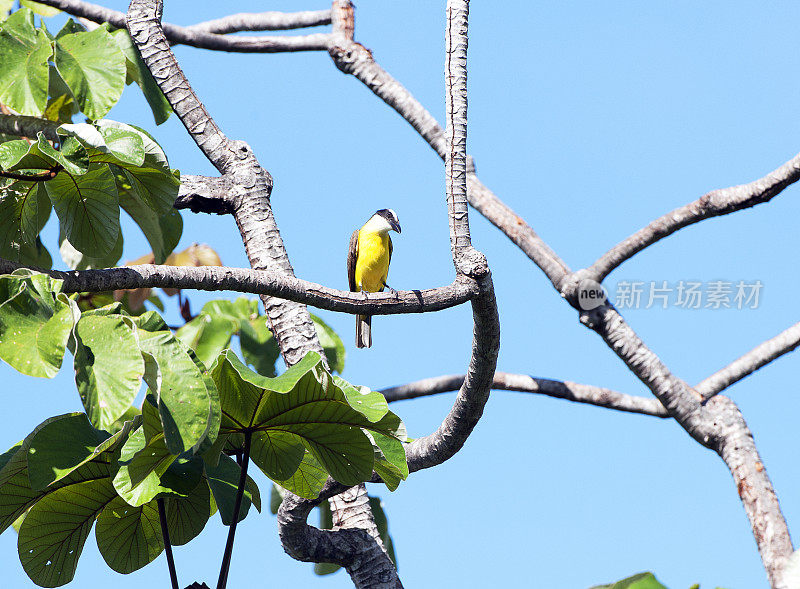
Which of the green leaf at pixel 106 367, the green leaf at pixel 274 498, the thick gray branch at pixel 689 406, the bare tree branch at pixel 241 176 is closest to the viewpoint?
the green leaf at pixel 106 367

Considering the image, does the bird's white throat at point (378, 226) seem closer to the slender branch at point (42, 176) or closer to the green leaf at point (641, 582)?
the slender branch at point (42, 176)

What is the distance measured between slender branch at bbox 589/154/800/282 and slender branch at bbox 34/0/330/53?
2503mm

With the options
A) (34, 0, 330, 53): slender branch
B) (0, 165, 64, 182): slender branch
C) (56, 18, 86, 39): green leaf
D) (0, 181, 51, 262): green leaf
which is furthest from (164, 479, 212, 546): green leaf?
(34, 0, 330, 53): slender branch

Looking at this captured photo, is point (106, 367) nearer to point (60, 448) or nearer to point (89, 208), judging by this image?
point (60, 448)

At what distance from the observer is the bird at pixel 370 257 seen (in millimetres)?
6722

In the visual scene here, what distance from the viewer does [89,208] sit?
9.45ft

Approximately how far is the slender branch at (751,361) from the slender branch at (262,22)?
3.69 m

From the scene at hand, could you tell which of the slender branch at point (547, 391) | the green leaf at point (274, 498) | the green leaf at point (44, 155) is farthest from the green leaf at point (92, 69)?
the green leaf at point (274, 498)

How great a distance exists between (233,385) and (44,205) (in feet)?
5.42

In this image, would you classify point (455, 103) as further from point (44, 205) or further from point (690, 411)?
point (690, 411)

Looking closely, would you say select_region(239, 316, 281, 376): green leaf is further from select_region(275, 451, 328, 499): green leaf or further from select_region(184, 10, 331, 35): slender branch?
select_region(184, 10, 331, 35): slender branch

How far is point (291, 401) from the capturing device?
2.27m

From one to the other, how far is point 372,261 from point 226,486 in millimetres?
4573

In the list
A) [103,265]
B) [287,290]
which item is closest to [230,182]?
[103,265]
